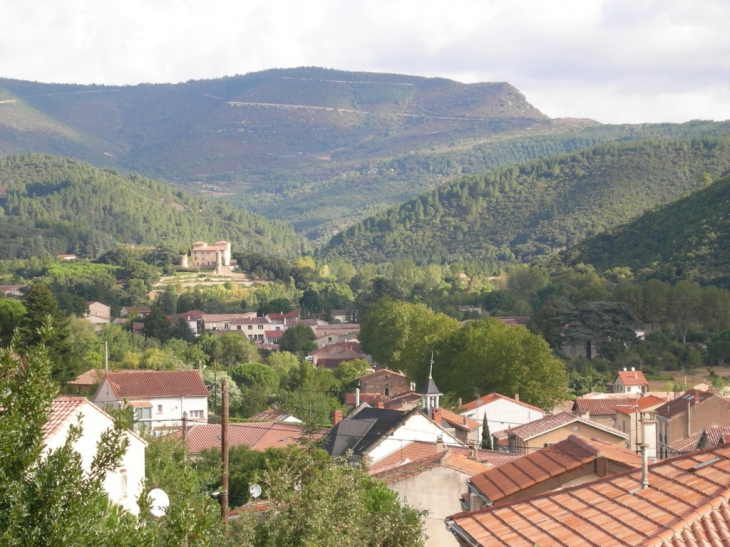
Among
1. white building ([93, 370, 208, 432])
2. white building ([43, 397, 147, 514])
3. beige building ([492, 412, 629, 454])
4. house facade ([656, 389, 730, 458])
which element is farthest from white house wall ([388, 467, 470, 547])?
white building ([93, 370, 208, 432])

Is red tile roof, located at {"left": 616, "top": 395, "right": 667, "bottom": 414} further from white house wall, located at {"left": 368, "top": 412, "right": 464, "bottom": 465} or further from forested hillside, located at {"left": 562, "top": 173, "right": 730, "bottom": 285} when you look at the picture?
forested hillside, located at {"left": 562, "top": 173, "right": 730, "bottom": 285}

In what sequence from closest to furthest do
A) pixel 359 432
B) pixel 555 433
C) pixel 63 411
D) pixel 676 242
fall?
pixel 63 411 → pixel 359 432 → pixel 555 433 → pixel 676 242

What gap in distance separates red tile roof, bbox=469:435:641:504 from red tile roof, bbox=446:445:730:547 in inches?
92.0

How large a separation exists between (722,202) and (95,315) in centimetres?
6275

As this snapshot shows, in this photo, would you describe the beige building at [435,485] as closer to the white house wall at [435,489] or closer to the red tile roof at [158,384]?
the white house wall at [435,489]

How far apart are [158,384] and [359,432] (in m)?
21.6

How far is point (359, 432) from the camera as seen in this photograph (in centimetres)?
3594

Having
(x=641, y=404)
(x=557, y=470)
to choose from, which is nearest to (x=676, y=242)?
(x=641, y=404)

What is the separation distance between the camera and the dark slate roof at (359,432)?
34.5m

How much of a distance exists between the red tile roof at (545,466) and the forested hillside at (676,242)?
299ft

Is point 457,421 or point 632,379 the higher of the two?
point 457,421

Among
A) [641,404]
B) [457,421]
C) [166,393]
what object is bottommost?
[166,393]

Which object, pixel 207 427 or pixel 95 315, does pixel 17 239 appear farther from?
pixel 207 427

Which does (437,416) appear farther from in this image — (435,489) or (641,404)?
(435,489)
